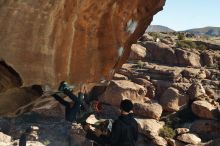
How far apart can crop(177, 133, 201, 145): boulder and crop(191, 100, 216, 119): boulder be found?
2441 millimetres

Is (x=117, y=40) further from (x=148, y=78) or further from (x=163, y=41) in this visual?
(x=163, y=41)

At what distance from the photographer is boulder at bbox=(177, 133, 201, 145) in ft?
96.8

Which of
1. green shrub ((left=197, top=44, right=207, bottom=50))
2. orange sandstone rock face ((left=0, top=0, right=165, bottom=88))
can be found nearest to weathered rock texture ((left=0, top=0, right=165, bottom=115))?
orange sandstone rock face ((left=0, top=0, right=165, bottom=88))

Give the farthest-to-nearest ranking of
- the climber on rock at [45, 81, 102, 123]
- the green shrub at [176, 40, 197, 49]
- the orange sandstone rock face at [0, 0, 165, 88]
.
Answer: the green shrub at [176, 40, 197, 49] → the climber on rock at [45, 81, 102, 123] → the orange sandstone rock face at [0, 0, 165, 88]

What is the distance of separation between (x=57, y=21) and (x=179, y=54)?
3439 centimetres

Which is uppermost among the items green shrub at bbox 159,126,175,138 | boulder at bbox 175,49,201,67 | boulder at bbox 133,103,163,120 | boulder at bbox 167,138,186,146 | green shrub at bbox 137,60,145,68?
boulder at bbox 175,49,201,67

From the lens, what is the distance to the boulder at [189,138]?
29514mm

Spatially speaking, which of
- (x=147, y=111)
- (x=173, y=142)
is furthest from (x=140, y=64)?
(x=173, y=142)

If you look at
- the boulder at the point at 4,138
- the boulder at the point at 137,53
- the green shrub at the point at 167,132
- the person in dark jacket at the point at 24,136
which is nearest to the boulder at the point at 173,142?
the green shrub at the point at 167,132

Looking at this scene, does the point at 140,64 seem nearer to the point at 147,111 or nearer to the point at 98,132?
the point at 147,111

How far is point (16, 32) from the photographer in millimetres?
7152

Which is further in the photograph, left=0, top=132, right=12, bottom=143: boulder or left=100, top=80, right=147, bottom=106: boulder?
left=100, top=80, right=147, bottom=106: boulder

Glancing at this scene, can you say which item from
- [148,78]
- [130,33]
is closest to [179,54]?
[148,78]

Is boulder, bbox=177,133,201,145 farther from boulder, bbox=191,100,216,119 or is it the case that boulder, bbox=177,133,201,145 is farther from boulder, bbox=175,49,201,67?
boulder, bbox=175,49,201,67
